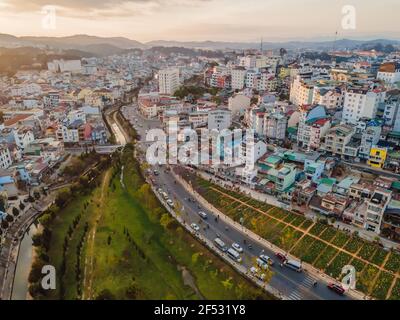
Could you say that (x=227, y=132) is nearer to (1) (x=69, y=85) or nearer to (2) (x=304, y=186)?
(2) (x=304, y=186)

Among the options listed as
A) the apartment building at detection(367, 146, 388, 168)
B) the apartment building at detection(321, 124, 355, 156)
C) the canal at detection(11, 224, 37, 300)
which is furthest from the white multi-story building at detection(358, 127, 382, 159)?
the canal at detection(11, 224, 37, 300)

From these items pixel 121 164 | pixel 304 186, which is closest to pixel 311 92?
pixel 304 186

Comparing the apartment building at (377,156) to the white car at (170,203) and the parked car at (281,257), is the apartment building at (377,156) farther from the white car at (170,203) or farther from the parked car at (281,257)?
the white car at (170,203)

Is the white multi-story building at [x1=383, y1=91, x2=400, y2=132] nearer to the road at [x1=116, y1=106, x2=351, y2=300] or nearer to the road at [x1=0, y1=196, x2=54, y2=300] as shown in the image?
the road at [x1=116, y1=106, x2=351, y2=300]

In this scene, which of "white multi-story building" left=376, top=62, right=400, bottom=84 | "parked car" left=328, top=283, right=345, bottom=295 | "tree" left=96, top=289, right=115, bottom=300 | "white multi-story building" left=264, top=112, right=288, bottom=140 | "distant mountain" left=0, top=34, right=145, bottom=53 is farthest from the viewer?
"distant mountain" left=0, top=34, right=145, bottom=53

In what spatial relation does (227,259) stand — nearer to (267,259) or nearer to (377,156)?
(267,259)

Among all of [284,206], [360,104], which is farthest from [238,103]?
[284,206]
